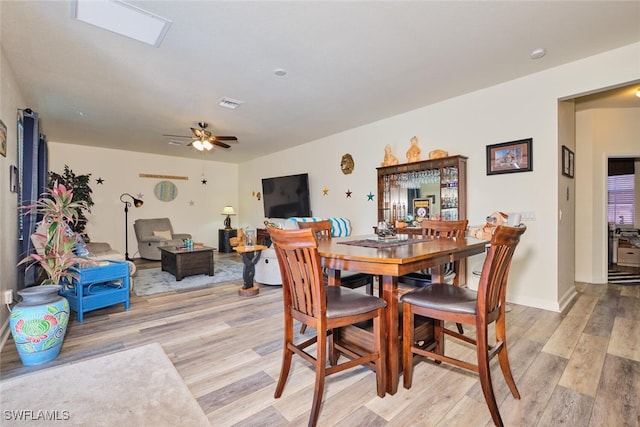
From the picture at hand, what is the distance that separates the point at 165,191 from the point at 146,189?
17.0 inches

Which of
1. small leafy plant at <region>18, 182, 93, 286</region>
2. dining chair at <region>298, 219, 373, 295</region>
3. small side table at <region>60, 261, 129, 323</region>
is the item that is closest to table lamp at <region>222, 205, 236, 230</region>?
small side table at <region>60, 261, 129, 323</region>

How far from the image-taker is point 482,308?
5.00 ft

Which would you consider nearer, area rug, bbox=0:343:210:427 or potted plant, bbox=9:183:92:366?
area rug, bbox=0:343:210:427

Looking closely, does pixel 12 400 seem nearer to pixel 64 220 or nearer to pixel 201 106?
pixel 64 220

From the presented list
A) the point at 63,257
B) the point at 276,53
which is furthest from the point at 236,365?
the point at 276,53

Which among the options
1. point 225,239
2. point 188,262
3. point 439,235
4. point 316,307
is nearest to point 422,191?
point 439,235

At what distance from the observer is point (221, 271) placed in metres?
5.23

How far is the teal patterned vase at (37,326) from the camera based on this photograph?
2.09 meters

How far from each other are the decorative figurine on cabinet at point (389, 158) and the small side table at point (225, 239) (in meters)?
4.79

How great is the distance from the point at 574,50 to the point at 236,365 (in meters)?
4.07

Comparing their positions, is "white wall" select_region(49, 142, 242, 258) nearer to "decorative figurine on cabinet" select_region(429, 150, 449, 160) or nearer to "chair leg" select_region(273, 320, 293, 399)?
"decorative figurine on cabinet" select_region(429, 150, 449, 160)

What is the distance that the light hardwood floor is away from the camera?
158cm

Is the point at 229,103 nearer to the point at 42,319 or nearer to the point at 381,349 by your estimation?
the point at 42,319

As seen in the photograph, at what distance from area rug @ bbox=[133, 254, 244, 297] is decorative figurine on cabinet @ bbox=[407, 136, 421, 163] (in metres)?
3.25
